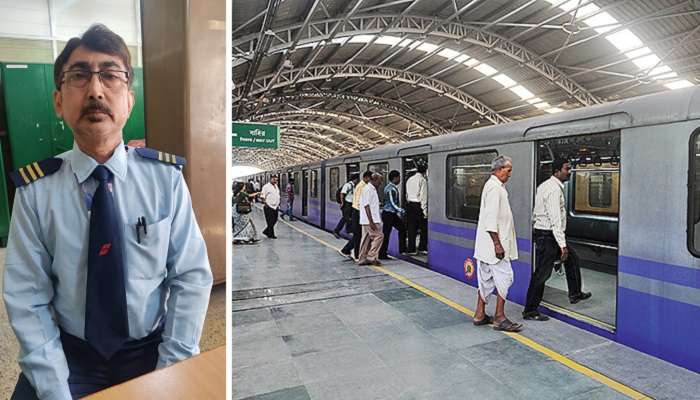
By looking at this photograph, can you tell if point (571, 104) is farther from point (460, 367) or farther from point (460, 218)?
point (460, 367)

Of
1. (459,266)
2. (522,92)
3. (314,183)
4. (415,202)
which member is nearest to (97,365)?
(459,266)

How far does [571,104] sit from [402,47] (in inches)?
287

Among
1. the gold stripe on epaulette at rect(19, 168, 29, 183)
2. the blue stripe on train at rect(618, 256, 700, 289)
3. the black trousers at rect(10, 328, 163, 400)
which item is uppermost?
the gold stripe on epaulette at rect(19, 168, 29, 183)

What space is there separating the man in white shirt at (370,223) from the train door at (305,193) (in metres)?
7.25

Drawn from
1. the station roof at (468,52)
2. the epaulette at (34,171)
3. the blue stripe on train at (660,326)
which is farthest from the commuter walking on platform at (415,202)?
the epaulette at (34,171)

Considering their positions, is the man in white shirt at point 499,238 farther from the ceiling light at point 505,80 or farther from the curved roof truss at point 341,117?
the curved roof truss at point 341,117

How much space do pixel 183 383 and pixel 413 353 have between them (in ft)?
8.51

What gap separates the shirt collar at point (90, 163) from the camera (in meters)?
1.04

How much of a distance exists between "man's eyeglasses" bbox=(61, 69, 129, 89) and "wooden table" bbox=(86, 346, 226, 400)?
0.82m

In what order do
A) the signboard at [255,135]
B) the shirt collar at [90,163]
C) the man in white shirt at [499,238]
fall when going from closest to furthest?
the shirt collar at [90,163]
the man in white shirt at [499,238]
the signboard at [255,135]

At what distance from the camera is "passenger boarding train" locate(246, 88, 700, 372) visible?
3.11 meters

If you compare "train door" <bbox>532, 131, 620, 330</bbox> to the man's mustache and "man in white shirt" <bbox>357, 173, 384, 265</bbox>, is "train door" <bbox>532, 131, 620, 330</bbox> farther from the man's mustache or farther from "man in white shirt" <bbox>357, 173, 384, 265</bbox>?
the man's mustache

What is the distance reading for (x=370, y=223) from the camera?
22.5 ft

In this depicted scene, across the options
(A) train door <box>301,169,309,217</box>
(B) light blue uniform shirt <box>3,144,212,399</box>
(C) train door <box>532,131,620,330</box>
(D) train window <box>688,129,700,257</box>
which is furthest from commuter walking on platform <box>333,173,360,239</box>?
(B) light blue uniform shirt <box>3,144,212,399</box>
